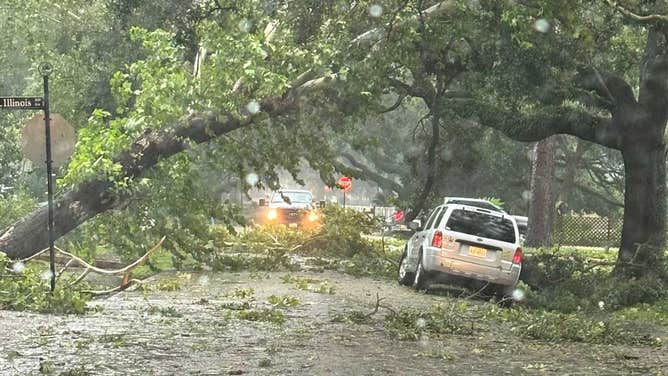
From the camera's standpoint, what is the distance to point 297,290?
16938 mm

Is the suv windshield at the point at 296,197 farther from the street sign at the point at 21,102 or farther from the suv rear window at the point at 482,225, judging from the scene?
the street sign at the point at 21,102

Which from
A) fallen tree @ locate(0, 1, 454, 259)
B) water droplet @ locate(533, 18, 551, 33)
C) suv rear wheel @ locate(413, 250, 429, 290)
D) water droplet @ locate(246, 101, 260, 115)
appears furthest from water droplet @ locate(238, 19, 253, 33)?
suv rear wheel @ locate(413, 250, 429, 290)

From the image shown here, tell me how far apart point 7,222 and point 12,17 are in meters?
7.03

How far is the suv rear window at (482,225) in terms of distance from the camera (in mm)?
16812

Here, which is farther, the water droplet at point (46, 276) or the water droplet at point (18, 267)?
the water droplet at point (18, 267)

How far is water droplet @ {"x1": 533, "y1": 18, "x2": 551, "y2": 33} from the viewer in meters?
16.5

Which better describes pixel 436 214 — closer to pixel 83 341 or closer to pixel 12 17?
pixel 83 341

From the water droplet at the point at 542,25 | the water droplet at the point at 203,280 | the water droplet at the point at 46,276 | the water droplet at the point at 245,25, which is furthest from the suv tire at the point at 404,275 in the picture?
the water droplet at the point at 46,276

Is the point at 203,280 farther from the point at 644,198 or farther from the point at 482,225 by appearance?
the point at 644,198

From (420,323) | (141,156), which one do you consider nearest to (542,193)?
(141,156)

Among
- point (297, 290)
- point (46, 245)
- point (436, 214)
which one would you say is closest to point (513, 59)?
→ point (436, 214)

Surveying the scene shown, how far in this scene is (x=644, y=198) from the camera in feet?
61.2

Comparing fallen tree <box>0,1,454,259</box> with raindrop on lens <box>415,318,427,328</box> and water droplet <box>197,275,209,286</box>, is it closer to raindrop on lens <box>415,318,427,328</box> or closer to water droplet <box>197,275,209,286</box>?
water droplet <box>197,275,209,286</box>

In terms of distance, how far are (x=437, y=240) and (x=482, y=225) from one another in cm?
93
